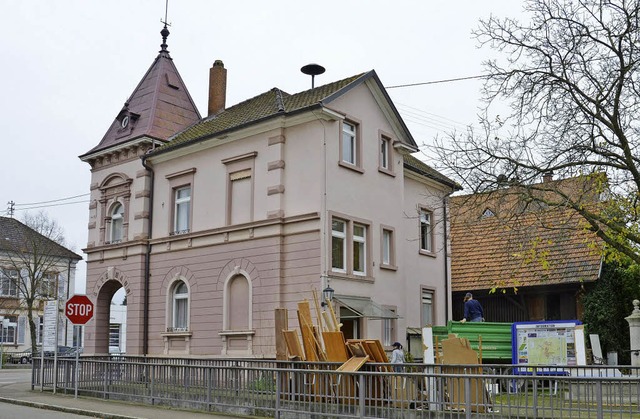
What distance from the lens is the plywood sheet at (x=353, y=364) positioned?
1434 centimetres

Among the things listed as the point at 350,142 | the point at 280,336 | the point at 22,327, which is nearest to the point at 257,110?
the point at 350,142

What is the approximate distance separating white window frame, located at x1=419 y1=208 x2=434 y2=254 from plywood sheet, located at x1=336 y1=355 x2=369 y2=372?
1352cm

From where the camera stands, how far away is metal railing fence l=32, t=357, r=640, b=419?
10898 mm

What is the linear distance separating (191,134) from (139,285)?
585 cm

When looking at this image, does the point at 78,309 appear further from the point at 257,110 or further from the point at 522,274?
the point at 522,274

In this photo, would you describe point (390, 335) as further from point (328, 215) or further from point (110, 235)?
point (110, 235)

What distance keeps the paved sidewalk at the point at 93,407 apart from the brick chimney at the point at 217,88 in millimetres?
13995

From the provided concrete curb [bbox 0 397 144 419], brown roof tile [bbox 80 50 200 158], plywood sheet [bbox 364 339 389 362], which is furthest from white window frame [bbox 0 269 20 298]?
plywood sheet [bbox 364 339 389 362]

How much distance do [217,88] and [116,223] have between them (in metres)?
7.01

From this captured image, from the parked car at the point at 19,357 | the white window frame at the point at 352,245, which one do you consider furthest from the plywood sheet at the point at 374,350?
the parked car at the point at 19,357

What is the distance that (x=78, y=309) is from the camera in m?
19.3

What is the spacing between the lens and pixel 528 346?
1964 centimetres

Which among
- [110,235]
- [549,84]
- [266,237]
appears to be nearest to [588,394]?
[549,84]

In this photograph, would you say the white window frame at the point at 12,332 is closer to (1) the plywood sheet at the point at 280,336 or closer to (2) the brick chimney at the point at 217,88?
(2) the brick chimney at the point at 217,88
